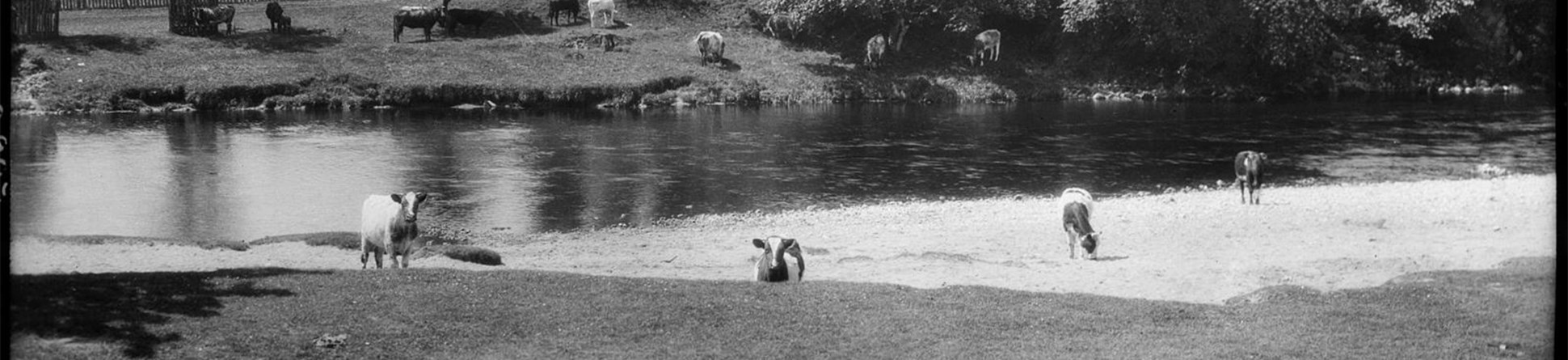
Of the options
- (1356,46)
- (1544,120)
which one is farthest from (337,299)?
(1356,46)

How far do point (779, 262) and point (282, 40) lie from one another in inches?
1115

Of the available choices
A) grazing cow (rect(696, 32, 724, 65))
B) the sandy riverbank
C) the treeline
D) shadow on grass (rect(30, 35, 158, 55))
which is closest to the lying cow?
shadow on grass (rect(30, 35, 158, 55))

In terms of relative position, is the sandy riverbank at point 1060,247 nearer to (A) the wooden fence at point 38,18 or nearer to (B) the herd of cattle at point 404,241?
(B) the herd of cattle at point 404,241

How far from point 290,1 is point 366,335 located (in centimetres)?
3205

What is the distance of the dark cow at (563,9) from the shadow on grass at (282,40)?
1048 cm

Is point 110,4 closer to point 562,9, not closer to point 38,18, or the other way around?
point 38,18

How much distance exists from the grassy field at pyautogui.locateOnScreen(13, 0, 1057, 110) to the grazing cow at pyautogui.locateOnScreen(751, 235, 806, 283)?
22.1m

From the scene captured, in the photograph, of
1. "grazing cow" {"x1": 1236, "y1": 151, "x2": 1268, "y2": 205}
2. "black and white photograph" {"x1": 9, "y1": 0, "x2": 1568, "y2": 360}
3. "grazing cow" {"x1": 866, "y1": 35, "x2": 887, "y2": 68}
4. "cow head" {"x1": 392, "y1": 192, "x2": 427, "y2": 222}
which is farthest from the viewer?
"grazing cow" {"x1": 866, "y1": 35, "x2": 887, "y2": 68}

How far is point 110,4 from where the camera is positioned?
38.2 metres

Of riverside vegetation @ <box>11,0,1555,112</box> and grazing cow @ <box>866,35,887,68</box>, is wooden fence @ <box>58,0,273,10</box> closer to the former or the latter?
riverside vegetation @ <box>11,0,1555,112</box>

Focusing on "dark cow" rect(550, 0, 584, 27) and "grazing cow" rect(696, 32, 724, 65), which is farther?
"dark cow" rect(550, 0, 584, 27)

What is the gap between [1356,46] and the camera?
52.5m

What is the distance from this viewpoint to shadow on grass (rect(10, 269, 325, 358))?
13.9 metres

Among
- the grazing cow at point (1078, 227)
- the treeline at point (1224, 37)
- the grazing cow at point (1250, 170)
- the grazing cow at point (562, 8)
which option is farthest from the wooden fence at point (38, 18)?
the treeline at point (1224, 37)
